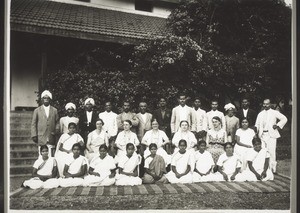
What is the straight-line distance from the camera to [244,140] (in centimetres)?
519

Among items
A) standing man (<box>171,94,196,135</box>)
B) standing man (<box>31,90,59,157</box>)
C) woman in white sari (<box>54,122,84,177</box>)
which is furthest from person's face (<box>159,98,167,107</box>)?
standing man (<box>31,90,59,157</box>)

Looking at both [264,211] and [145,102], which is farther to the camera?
[145,102]

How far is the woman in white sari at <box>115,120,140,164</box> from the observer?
510 centimetres

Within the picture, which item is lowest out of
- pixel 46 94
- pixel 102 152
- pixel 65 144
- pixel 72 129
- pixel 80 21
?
pixel 102 152

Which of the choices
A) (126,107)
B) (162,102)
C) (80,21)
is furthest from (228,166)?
(80,21)

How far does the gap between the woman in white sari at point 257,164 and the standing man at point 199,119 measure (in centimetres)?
64

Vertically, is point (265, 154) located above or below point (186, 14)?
below

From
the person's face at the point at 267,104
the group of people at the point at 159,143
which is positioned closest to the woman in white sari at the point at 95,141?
the group of people at the point at 159,143

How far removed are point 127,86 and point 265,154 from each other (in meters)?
1.96

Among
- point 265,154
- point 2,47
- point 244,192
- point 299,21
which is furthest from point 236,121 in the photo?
point 2,47

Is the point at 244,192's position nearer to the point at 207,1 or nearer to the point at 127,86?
the point at 127,86

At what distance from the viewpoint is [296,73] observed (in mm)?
4789

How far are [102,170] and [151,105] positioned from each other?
103cm

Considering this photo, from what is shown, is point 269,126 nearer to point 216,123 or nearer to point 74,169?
point 216,123
